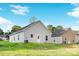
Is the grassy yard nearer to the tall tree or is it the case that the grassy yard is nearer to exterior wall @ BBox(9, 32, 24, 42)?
exterior wall @ BBox(9, 32, 24, 42)

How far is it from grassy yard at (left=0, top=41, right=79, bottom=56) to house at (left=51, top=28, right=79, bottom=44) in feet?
0.16

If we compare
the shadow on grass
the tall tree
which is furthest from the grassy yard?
the tall tree

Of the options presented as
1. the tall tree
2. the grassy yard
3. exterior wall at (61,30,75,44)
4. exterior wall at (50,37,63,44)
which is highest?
the tall tree

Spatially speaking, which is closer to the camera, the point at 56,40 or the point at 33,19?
the point at 33,19

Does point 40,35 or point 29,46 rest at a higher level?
point 40,35

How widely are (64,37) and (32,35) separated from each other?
387mm

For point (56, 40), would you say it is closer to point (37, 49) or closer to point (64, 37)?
point (64, 37)

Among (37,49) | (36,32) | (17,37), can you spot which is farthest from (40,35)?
(17,37)

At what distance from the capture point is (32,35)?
965 cm

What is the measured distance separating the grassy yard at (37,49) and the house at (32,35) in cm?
Result: 6

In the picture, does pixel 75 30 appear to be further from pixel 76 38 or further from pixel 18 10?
pixel 18 10

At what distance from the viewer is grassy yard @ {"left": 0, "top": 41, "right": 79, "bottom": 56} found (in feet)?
31.4

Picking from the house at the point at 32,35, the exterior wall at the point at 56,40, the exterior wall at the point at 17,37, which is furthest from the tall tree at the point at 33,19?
the exterior wall at the point at 56,40

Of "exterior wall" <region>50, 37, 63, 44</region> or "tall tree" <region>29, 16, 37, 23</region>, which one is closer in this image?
"tall tree" <region>29, 16, 37, 23</region>
